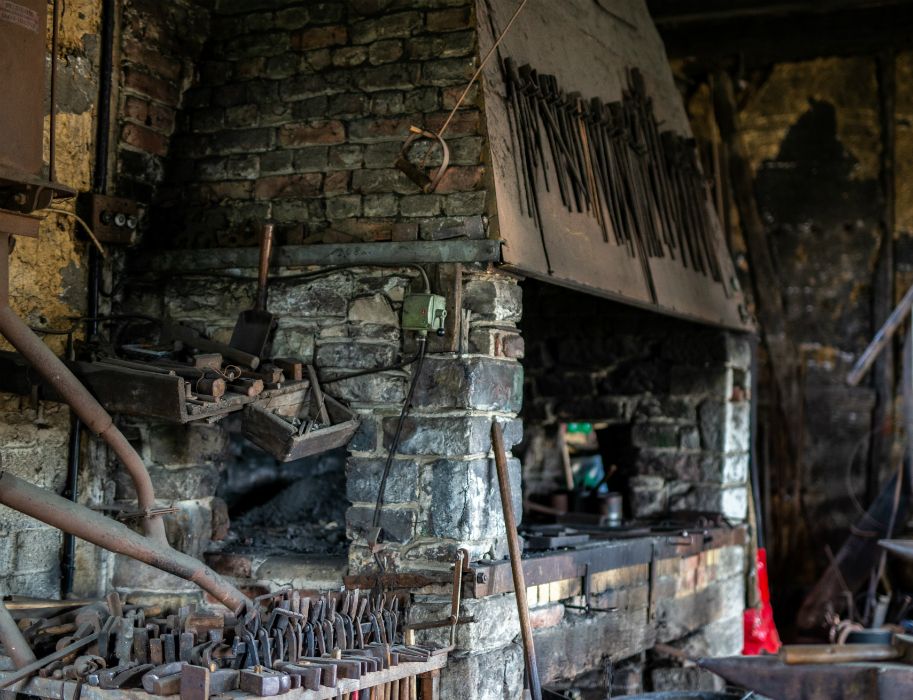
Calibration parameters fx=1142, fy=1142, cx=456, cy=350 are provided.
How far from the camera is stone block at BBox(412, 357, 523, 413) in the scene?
4527mm

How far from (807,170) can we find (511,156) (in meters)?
4.89

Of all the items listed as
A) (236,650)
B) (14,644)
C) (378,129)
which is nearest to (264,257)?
(378,129)

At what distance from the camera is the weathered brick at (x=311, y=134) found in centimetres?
485

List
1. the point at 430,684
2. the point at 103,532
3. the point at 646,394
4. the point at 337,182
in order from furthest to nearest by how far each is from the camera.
A: 1. the point at 646,394
2. the point at 337,182
3. the point at 430,684
4. the point at 103,532

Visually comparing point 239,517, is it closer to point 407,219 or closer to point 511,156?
point 407,219

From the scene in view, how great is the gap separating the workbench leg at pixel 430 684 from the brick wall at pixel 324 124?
172cm

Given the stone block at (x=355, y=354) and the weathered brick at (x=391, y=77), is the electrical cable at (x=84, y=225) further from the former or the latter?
the weathered brick at (x=391, y=77)

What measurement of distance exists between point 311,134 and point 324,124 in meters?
0.07

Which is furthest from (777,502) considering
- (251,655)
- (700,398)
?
(251,655)

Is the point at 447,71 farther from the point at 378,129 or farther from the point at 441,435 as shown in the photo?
the point at 441,435

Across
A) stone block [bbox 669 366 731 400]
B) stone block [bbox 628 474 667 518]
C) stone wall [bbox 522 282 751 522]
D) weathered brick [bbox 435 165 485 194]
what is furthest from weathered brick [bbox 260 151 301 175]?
stone block [bbox 628 474 667 518]

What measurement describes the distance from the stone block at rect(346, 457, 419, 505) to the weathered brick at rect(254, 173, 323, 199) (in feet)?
3.82

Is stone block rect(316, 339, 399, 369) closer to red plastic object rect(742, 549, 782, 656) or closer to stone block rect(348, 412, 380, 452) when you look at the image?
stone block rect(348, 412, 380, 452)

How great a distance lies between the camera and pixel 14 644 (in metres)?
3.74
